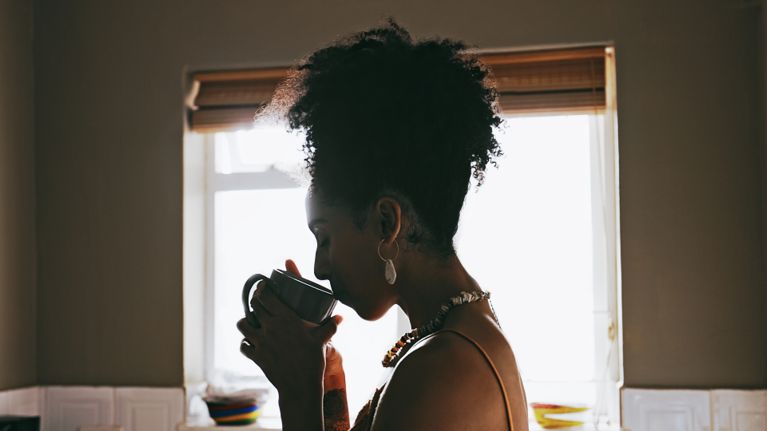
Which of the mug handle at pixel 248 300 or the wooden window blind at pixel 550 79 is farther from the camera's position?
the wooden window blind at pixel 550 79

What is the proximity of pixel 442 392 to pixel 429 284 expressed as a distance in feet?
0.58

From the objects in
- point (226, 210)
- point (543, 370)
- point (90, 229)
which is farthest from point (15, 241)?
point (543, 370)

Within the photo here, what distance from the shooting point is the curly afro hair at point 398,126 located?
0.82m

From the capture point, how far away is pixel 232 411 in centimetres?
268

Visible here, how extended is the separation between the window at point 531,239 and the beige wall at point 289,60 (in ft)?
0.28

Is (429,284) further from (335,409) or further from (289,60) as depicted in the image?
(289,60)

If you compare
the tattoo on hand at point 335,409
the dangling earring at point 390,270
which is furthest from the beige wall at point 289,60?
the dangling earring at point 390,270

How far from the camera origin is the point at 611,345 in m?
2.64

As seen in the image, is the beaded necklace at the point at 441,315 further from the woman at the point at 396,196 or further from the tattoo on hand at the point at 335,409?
the tattoo on hand at the point at 335,409

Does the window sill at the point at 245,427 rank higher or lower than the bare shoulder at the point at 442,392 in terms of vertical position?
lower

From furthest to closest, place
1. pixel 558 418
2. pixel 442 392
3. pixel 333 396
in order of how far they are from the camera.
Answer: pixel 558 418 < pixel 333 396 < pixel 442 392

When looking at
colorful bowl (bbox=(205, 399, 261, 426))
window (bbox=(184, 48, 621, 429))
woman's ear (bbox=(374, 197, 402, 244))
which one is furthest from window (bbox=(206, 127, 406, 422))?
woman's ear (bbox=(374, 197, 402, 244))

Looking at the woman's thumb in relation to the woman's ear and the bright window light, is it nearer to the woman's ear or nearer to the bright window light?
the woman's ear

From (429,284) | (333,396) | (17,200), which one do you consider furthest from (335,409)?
(17,200)
